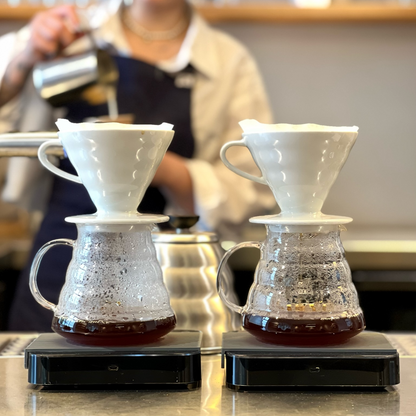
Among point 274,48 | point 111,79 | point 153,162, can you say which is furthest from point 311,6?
point 153,162

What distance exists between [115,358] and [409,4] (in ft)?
6.75

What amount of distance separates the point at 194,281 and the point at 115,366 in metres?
0.19

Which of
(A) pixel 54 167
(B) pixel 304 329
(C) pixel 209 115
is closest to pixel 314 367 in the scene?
(B) pixel 304 329

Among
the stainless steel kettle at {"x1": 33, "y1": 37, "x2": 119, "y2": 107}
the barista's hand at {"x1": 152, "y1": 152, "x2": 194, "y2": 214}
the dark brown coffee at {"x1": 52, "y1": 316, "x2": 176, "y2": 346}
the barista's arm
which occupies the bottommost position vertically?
the dark brown coffee at {"x1": 52, "y1": 316, "x2": 176, "y2": 346}

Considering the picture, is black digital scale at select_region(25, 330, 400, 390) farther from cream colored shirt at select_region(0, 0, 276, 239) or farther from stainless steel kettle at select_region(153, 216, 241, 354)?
cream colored shirt at select_region(0, 0, 276, 239)

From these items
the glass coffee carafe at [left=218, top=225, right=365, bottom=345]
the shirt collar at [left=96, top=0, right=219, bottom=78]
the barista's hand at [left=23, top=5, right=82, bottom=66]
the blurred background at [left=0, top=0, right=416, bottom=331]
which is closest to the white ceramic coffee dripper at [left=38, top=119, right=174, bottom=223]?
the glass coffee carafe at [left=218, top=225, right=365, bottom=345]

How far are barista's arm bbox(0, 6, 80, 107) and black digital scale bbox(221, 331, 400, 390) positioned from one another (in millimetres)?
1089

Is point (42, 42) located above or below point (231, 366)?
above

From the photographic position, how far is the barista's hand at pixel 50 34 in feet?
4.81

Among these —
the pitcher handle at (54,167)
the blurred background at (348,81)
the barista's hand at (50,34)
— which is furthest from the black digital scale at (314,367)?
the blurred background at (348,81)

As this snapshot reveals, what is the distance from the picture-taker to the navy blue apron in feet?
4.78

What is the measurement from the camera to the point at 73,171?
1.45 meters

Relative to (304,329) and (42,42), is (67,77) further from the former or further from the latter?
(304,329)

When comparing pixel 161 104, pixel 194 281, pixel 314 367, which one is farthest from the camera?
pixel 161 104
